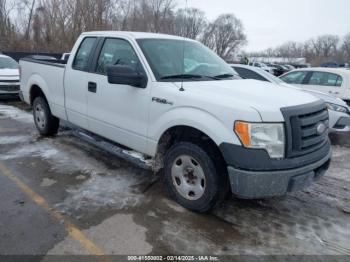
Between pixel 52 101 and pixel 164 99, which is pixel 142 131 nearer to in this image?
pixel 164 99

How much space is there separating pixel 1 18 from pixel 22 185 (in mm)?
31965

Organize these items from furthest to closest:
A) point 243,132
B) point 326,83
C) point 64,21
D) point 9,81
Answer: point 64,21 < point 9,81 < point 326,83 < point 243,132

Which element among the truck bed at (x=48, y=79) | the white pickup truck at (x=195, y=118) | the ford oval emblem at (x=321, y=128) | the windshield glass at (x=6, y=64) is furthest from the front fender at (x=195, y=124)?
the windshield glass at (x=6, y=64)

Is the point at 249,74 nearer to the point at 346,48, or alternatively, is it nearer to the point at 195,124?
the point at 195,124

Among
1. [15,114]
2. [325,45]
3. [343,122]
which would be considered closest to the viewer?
[343,122]

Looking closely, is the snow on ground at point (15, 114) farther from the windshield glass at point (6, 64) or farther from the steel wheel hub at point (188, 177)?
the steel wheel hub at point (188, 177)

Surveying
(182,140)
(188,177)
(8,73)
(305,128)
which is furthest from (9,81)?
(305,128)

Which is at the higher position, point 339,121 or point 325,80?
point 325,80

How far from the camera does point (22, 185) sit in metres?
4.50

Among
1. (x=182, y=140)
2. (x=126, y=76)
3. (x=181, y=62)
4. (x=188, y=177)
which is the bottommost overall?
(x=188, y=177)

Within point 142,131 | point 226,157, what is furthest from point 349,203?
point 142,131

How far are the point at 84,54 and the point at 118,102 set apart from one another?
1302 millimetres

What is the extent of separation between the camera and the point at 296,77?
10.1m

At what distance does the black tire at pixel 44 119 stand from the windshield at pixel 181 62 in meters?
2.81
